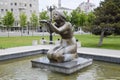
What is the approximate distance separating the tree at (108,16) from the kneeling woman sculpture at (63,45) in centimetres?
824

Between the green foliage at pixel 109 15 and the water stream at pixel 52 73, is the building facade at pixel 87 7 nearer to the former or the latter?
→ the green foliage at pixel 109 15

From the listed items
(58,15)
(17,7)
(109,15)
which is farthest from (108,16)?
(17,7)

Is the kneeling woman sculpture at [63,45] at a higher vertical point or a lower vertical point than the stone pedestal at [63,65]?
higher

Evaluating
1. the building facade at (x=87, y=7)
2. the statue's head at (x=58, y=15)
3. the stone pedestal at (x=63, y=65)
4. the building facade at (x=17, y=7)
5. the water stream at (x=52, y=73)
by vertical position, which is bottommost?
the water stream at (x=52, y=73)

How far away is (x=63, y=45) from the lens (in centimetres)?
1020

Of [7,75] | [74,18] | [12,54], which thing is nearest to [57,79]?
[7,75]

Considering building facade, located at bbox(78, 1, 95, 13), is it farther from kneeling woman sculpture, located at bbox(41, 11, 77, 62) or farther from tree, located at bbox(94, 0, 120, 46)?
kneeling woman sculpture, located at bbox(41, 11, 77, 62)

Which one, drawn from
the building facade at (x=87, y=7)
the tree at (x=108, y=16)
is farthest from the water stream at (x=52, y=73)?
the building facade at (x=87, y=7)

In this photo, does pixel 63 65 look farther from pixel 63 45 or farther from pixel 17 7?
pixel 17 7

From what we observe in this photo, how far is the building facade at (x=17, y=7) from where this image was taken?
215 ft

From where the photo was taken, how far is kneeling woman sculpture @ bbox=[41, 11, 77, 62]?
381 inches

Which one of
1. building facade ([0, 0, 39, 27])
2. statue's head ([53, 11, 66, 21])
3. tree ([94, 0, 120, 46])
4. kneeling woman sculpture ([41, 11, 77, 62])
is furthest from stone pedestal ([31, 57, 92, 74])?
building facade ([0, 0, 39, 27])

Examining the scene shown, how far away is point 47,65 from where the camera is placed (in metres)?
9.62

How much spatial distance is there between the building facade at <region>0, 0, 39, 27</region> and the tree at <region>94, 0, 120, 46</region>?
51.9 metres
